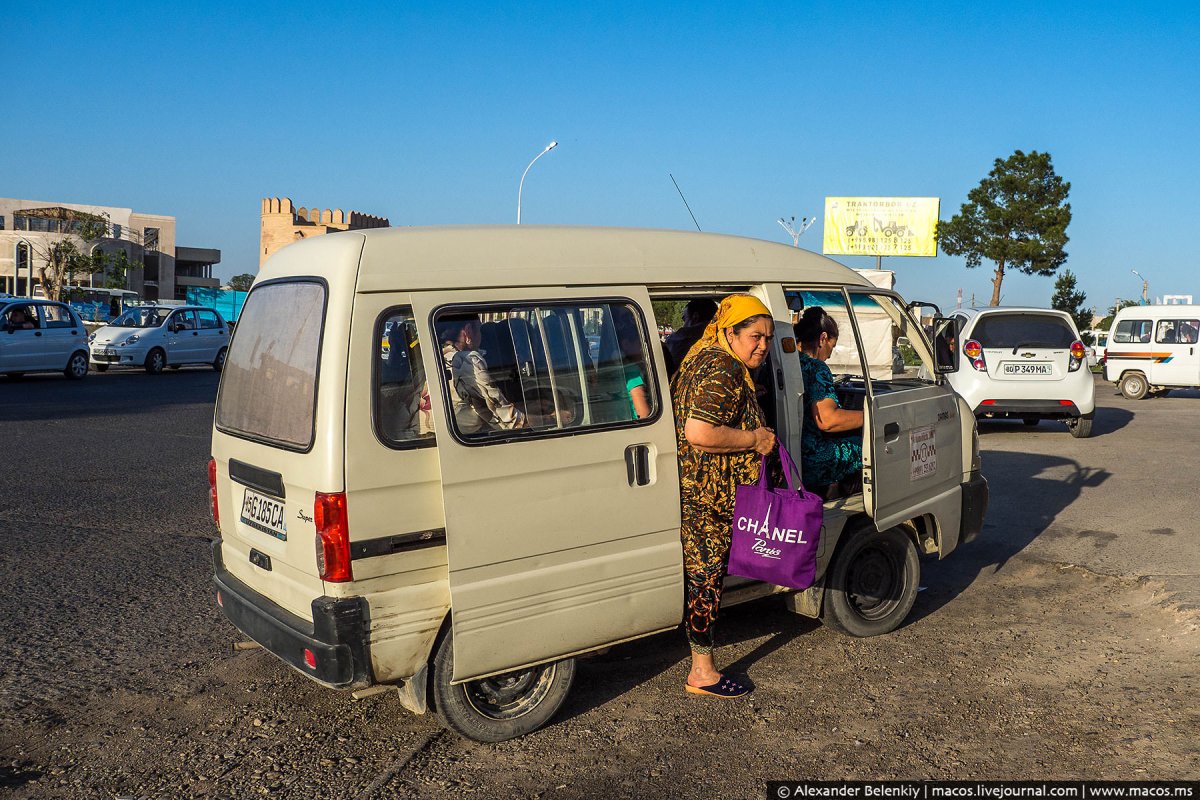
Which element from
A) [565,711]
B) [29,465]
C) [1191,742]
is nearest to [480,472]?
[565,711]

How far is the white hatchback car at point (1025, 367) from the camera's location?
1313 centimetres

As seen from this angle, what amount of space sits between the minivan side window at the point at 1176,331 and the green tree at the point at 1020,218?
20854 mm

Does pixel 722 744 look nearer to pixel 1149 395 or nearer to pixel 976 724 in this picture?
pixel 976 724

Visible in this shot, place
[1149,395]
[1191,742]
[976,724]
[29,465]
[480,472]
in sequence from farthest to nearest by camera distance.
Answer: [1149,395], [29,465], [976,724], [1191,742], [480,472]

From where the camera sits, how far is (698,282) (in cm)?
446

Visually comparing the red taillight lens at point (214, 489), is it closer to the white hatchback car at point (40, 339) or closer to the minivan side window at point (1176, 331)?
the white hatchback car at point (40, 339)

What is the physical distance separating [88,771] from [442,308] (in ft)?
7.18

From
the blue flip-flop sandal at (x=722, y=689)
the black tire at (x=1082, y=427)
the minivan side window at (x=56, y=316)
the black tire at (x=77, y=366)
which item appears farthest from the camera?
the black tire at (x=77, y=366)

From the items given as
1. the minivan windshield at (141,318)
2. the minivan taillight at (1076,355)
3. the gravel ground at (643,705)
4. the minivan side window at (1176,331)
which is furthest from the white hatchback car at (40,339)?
the minivan side window at (1176,331)

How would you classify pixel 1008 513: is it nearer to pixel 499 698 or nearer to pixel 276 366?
pixel 499 698

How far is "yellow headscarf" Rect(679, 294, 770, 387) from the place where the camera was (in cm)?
426

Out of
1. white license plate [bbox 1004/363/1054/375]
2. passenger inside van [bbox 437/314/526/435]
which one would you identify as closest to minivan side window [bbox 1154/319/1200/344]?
white license plate [bbox 1004/363/1054/375]

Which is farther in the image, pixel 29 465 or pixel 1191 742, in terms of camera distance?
pixel 29 465

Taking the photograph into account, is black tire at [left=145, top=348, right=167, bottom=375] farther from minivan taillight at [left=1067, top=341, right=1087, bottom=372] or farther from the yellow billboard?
the yellow billboard
